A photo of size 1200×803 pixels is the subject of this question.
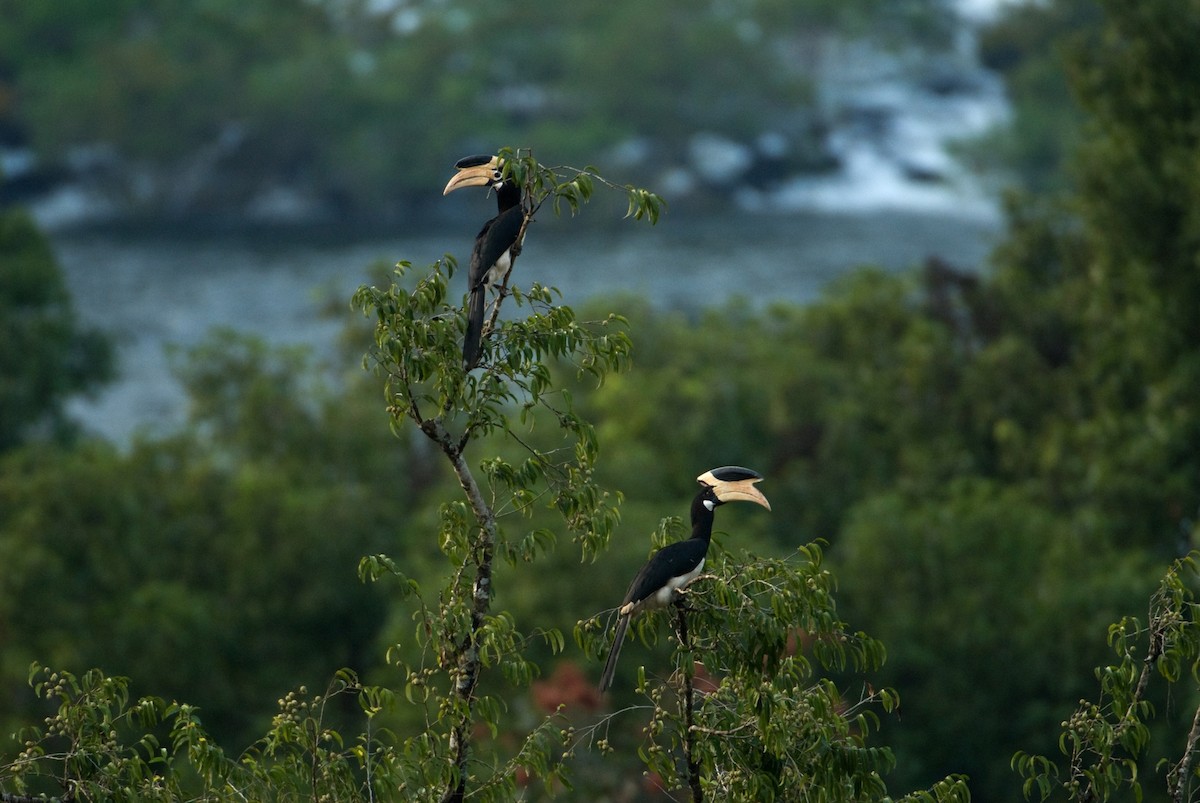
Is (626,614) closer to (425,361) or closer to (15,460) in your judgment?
(425,361)

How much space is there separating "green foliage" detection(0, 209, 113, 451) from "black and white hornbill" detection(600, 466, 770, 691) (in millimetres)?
32014

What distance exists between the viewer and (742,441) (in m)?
35.0

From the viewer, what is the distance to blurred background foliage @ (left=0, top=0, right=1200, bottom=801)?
83.0ft

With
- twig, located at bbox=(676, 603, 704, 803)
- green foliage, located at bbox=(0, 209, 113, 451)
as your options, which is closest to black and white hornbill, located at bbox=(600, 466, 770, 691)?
twig, located at bbox=(676, 603, 704, 803)

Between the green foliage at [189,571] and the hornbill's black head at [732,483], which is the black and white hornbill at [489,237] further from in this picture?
the green foliage at [189,571]

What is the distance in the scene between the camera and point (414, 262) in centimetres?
7681

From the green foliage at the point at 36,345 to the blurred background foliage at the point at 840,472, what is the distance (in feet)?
0.35

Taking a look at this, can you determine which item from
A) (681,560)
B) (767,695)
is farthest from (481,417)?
(767,695)

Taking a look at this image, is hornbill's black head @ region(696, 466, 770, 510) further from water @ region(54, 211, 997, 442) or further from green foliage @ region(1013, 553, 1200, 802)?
water @ region(54, 211, 997, 442)

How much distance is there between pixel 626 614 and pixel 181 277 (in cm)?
7181

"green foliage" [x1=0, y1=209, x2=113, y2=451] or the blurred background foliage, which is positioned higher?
"green foliage" [x1=0, y1=209, x2=113, y2=451]

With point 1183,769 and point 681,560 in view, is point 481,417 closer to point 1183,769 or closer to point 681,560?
point 681,560

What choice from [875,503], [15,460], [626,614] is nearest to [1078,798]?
[626,614]

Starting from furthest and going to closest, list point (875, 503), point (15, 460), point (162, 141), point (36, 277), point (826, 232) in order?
point (162, 141) < point (826, 232) < point (36, 277) < point (15, 460) < point (875, 503)
